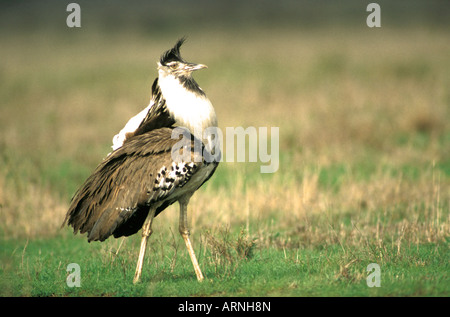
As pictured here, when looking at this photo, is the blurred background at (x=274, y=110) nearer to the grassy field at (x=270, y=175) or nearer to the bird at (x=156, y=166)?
the grassy field at (x=270, y=175)

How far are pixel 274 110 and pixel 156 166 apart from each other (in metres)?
10.8

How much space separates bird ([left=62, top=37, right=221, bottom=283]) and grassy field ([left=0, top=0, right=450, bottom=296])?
2.21 ft

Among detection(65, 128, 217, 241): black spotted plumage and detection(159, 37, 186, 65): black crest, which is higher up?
detection(159, 37, 186, 65): black crest

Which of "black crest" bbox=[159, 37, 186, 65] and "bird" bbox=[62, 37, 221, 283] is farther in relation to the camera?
"black crest" bbox=[159, 37, 186, 65]

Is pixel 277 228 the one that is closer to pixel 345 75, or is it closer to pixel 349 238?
pixel 349 238

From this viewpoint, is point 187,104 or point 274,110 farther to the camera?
point 274,110

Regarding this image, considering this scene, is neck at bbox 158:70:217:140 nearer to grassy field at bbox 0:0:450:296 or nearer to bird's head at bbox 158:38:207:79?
bird's head at bbox 158:38:207:79

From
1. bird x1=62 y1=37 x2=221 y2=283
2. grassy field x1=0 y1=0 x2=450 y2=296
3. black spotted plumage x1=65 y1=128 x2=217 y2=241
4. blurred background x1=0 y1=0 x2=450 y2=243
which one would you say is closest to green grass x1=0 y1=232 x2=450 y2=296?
grassy field x1=0 y1=0 x2=450 y2=296

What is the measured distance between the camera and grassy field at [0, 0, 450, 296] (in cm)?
738

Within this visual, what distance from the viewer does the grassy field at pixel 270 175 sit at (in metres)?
7.38

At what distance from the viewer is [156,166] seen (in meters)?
6.98

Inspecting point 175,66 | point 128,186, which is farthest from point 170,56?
point 128,186

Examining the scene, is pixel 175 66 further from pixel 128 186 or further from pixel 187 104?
pixel 128 186
